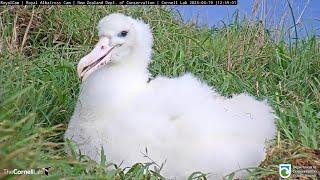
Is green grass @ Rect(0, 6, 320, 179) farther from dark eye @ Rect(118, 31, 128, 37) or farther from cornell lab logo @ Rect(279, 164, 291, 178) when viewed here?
dark eye @ Rect(118, 31, 128, 37)

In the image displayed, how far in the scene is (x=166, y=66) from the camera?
3.00 metres

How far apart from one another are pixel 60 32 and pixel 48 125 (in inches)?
31.0

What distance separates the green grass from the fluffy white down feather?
0.23 ft

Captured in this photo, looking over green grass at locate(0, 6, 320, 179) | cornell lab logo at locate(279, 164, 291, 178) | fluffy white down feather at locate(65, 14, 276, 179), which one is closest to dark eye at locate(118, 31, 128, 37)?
fluffy white down feather at locate(65, 14, 276, 179)

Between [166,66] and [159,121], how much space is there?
2.47 ft

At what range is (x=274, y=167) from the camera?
7.67 feet

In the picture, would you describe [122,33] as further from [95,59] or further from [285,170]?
[285,170]

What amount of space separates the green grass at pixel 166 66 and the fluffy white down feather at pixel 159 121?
7 centimetres

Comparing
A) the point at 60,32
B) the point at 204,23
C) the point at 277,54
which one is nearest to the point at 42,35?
the point at 60,32

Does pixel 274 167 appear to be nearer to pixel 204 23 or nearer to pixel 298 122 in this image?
pixel 298 122

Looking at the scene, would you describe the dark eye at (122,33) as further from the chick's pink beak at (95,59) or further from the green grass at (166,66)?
the green grass at (166,66)

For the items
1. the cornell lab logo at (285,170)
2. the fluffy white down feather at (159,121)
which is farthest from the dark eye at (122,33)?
the cornell lab logo at (285,170)

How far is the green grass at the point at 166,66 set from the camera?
236 centimetres

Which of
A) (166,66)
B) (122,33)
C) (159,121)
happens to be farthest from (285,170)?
(166,66)
